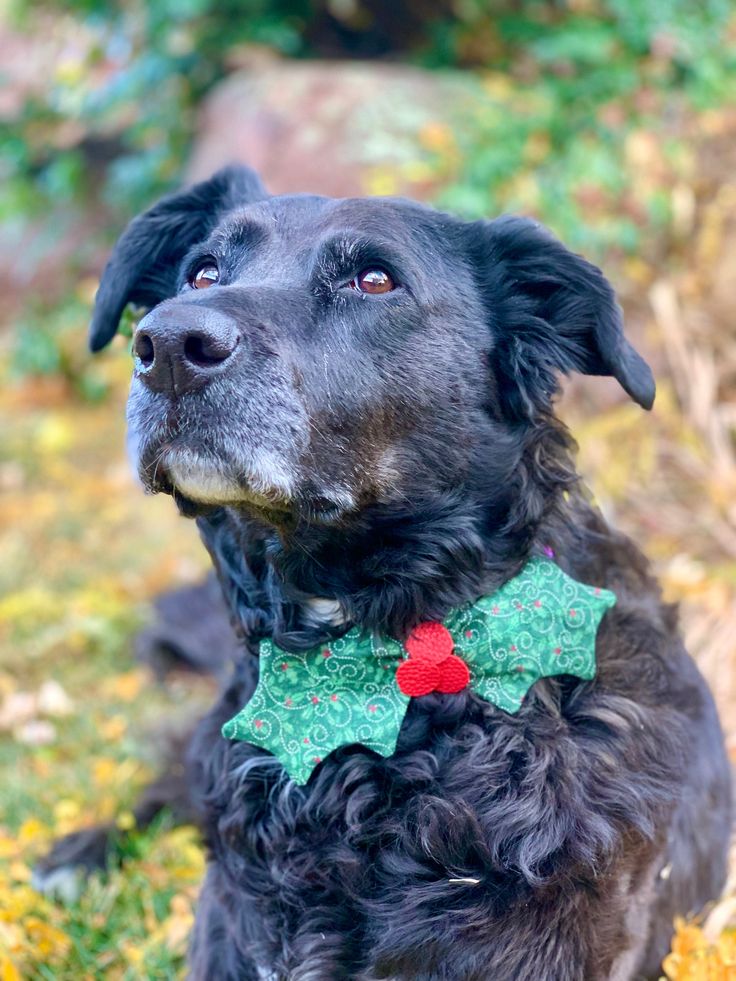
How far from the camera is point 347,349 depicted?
7.41 ft

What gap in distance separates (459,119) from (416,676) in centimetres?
473

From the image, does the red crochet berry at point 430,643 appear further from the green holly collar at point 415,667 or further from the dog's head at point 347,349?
the dog's head at point 347,349

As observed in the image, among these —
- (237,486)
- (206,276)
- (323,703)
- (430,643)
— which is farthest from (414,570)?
(206,276)

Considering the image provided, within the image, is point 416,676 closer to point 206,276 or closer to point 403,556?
point 403,556

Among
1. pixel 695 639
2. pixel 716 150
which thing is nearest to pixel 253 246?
pixel 695 639

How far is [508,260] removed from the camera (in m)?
2.53

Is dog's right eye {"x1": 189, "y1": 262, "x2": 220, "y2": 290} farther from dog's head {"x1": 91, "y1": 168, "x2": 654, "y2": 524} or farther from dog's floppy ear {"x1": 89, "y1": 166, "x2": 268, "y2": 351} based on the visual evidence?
dog's floppy ear {"x1": 89, "y1": 166, "x2": 268, "y2": 351}

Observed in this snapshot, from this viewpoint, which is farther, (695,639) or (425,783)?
(695,639)

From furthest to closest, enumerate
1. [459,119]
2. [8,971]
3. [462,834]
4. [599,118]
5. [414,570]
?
[459,119] < [599,118] < [8,971] < [414,570] < [462,834]

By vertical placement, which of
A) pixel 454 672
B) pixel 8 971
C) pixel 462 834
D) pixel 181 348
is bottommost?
pixel 8 971

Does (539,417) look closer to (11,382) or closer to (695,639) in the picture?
(695,639)

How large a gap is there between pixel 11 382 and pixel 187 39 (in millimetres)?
2587

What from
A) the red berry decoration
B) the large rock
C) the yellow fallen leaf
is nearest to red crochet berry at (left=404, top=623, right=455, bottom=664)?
the red berry decoration

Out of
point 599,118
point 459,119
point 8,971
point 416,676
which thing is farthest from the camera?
point 459,119
